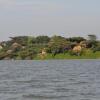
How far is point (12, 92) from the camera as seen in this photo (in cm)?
4212

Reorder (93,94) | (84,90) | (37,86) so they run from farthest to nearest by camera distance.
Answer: (37,86)
(84,90)
(93,94)

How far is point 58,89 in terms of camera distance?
45.0 m

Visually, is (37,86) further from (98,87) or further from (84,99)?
(84,99)

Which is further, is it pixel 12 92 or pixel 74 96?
pixel 12 92

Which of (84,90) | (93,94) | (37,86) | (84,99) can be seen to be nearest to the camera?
(84,99)

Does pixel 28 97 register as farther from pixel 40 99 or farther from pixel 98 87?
pixel 98 87

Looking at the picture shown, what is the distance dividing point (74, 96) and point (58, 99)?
5.93ft

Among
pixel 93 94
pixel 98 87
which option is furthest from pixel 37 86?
pixel 93 94

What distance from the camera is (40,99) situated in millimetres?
38250

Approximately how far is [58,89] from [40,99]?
6.92 meters

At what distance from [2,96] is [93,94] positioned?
7210 mm

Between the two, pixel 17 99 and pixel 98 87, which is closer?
pixel 17 99

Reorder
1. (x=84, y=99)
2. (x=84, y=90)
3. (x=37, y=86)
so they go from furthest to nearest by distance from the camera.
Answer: (x=37, y=86) < (x=84, y=90) < (x=84, y=99)

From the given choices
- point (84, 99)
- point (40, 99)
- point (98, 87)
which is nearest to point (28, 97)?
point (40, 99)
